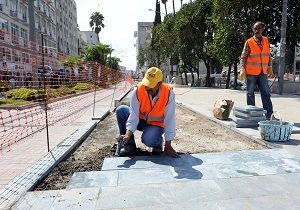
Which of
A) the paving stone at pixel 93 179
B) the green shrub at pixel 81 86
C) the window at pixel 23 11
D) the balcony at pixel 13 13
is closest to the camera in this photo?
the paving stone at pixel 93 179

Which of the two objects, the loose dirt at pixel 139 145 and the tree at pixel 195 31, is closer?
the loose dirt at pixel 139 145

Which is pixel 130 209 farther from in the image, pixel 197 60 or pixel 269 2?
pixel 197 60

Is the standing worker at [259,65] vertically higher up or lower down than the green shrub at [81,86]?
higher up

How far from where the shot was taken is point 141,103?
4.89 m

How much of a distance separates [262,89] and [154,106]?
334 centimetres

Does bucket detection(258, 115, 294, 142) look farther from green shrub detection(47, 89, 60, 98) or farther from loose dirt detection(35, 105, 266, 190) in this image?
green shrub detection(47, 89, 60, 98)

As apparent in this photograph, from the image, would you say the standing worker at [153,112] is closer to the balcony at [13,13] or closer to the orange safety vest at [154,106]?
the orange safety vest at [154,106]

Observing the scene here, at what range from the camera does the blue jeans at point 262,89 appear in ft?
23.6

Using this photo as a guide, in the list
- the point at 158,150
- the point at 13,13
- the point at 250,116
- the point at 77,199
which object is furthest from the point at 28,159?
the point at 13,13

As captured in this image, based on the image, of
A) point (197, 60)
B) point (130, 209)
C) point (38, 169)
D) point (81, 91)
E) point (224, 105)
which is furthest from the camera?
point (197, 60)

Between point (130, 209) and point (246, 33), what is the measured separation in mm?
20513

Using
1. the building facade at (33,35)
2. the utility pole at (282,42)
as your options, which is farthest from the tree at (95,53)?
the utility pole at (282,42)

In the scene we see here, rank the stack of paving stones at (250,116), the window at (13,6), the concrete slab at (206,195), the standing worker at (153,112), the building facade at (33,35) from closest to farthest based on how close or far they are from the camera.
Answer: the concrete slab at (206,195) < the standing worker at (153,112) < the stack of paving stones at (250,116) < the building facade at (33,35) < the window at (13,6)

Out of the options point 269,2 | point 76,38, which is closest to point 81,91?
point 269,2
